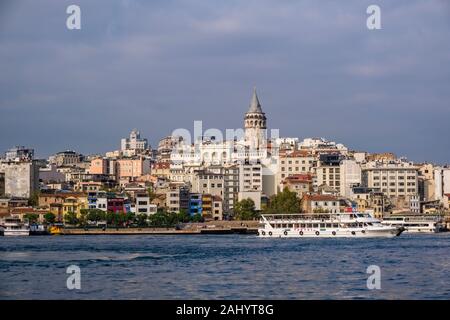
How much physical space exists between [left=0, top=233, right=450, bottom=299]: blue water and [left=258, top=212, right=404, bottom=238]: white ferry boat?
33.8 feet

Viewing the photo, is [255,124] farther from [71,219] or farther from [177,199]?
[71,219]

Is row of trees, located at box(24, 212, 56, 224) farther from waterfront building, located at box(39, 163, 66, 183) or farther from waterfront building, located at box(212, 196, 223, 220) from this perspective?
waterfront building, located at box(39, 163, 66, 183)

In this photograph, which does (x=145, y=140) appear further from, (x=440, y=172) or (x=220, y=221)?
(x=220, y=221)

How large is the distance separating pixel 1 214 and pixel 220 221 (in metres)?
11.2

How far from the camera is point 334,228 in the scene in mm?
39312

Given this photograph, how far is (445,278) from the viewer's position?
1830 centimetres

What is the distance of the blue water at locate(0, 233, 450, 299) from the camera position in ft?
52.3

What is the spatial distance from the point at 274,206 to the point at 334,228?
14954 millimetres

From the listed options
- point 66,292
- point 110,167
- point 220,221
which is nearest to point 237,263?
point 66,292

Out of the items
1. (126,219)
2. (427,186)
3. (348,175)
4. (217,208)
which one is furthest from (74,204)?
(427,186)

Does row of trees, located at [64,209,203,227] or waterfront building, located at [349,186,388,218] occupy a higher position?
waterfront building, located at [349,186,388,218]

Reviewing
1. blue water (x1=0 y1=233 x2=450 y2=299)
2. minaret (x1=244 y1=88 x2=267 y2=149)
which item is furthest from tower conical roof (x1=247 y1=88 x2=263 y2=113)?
blue water (x1=0 y1=233 x2=450 y2=299)

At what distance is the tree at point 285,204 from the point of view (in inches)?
2079

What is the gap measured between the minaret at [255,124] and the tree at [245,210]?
28019 millimetres
